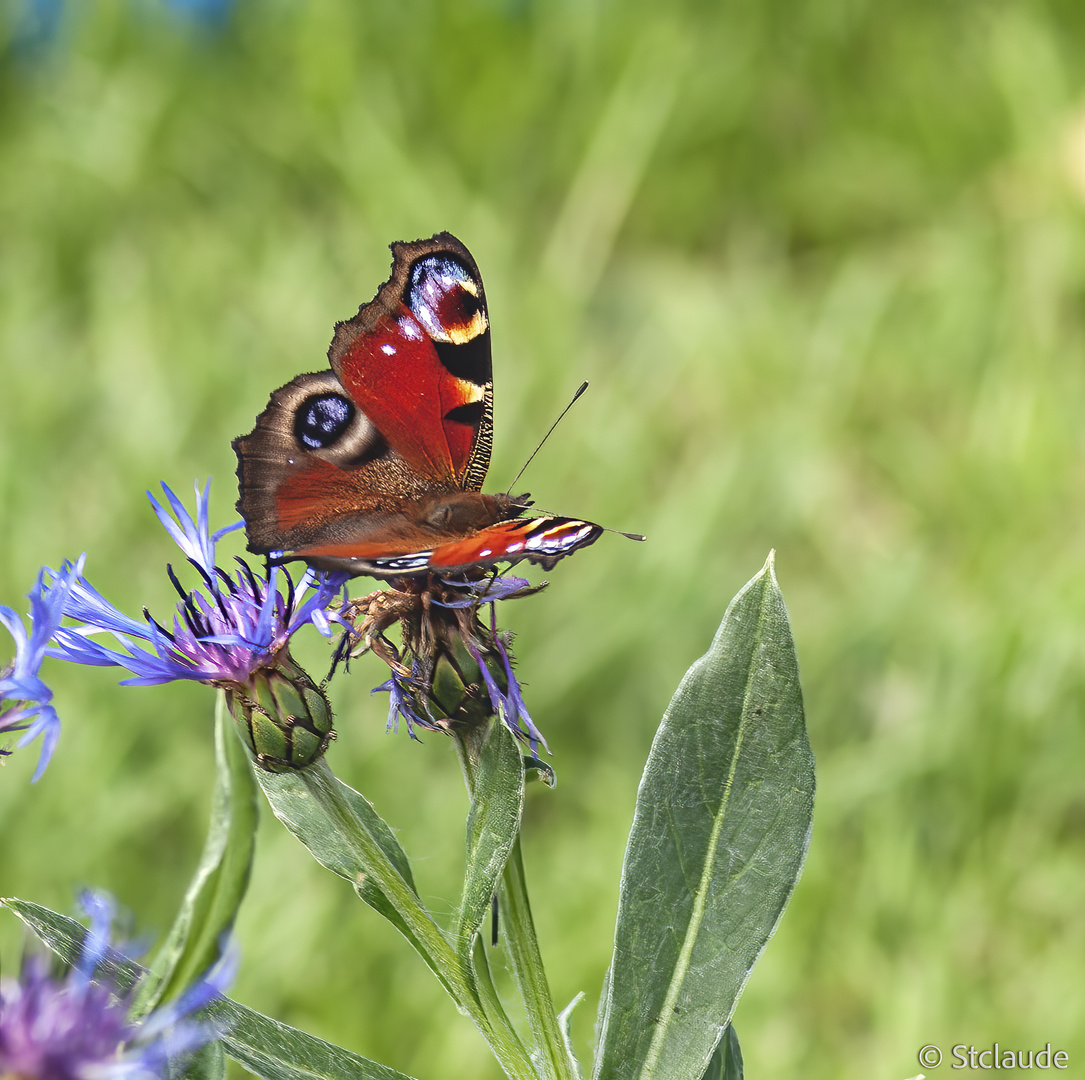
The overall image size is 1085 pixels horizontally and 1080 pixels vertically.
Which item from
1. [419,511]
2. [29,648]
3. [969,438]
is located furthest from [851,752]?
[29,648]

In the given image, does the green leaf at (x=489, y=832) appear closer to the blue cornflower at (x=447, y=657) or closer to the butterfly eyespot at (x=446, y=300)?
the blue cornflower at (x=447, y=657)

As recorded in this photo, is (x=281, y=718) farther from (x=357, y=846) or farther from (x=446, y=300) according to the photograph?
(x=446, y=300)

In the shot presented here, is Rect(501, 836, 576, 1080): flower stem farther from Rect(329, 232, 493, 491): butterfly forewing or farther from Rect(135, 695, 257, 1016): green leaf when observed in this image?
Rect(329, 232, 493, 491): butterfly forewing

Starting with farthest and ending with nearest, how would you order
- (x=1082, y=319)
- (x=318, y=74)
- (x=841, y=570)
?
(x=318, y=74)
(x=1082, y=319)
(x=841, y=570)

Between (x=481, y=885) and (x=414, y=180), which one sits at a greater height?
(x=414, y=180)

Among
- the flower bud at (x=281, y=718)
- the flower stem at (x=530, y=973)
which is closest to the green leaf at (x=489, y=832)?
the flower stem at (x=530, y=973)

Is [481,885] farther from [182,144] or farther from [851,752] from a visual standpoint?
[182,144]

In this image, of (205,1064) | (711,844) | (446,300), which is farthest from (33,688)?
(446,300)
